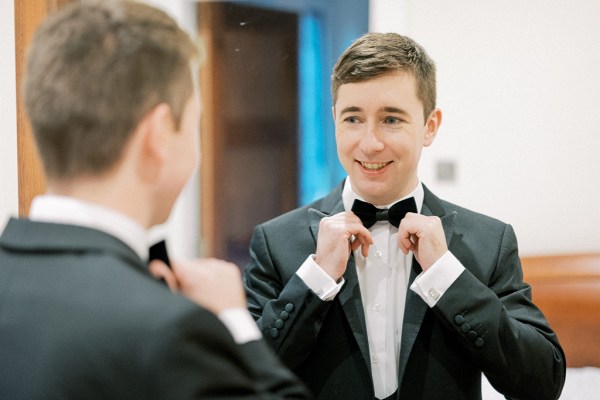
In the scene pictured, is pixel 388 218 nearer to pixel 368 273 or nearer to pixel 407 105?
pixel 368 273

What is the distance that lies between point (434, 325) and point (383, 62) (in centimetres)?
59

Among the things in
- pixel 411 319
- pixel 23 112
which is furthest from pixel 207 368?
pixel 23 112

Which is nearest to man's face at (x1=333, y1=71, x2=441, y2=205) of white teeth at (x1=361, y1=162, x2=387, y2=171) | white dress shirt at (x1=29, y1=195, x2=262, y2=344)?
white teeth at (x1=361, y1=162, x2=387, y2=171)

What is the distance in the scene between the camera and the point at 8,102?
2.01 metres

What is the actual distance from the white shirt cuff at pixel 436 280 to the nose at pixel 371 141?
287mm

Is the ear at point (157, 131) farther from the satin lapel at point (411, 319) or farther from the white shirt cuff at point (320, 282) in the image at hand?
the satin lapel at point (411, 319)

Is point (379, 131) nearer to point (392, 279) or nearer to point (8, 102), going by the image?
point (392, 279)

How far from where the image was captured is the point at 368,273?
1723 mm

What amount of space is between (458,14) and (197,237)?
6.19 ft

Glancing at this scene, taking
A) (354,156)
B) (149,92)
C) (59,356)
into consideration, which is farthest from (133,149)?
(354,156)

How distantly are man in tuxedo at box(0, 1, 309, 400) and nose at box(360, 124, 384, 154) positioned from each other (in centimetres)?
70

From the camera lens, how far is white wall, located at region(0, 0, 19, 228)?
1.99m

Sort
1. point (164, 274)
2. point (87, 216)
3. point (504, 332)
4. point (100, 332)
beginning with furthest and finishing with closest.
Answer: point (504, 332)
point (164, 274)
point (87, 216)
point (100, 332)

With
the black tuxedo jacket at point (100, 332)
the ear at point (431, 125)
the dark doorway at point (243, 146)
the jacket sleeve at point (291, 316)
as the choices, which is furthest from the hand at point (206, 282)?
the dark doorway at point (243, 146)
